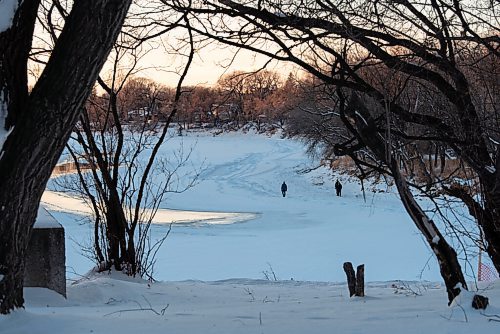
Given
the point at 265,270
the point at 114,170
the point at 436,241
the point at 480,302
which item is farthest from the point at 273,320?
the point at 265,270

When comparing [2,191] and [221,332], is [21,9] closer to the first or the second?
[2,191]

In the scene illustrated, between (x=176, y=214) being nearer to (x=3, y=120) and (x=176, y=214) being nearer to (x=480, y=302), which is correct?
(x=480, y=302)

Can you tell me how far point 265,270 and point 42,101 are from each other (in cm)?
1274

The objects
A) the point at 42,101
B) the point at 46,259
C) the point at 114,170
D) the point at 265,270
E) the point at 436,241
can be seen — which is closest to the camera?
the point at 42,101

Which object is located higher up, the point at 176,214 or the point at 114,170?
the point at 114,170

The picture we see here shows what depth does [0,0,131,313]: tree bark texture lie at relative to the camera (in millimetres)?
3439

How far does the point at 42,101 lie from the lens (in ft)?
11.3

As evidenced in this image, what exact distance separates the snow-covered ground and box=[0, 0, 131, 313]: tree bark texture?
71 cm

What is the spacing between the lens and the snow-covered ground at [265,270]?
4020 mm

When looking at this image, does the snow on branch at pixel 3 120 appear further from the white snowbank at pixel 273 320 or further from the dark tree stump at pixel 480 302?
the dark tree stump at pixel 480 302

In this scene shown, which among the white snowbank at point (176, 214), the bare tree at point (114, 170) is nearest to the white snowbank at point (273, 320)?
the bare tree at point (114, 170)

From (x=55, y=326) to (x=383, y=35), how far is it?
4954 mm

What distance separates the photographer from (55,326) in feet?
12.1

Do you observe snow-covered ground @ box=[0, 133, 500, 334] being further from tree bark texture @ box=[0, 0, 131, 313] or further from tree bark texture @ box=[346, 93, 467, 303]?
tree bark texture @ box=[0, 0, 131, 313]
